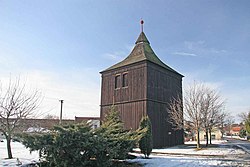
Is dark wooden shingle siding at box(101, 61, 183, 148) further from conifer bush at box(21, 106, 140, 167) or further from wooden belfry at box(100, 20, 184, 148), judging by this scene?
conifer bush at box(21, 106, 140, 167)

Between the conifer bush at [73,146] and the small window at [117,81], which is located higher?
the small window at [117,81]

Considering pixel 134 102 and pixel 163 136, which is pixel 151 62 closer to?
pixel 134 102

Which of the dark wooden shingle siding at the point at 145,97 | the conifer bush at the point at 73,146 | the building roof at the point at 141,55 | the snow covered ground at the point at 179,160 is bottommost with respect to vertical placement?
the snow covered ground at the point at 179,160

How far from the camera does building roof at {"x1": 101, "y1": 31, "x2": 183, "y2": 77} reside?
26406mm

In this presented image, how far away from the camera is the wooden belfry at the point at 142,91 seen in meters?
24.7

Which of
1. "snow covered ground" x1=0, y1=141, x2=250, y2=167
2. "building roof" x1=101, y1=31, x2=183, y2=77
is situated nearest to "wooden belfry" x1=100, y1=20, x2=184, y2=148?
"building roof" x1=101, y1=31, x2=183, y2=77

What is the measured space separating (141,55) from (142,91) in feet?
15.2

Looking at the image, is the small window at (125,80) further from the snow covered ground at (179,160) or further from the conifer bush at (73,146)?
the conifer bush at (73,146)

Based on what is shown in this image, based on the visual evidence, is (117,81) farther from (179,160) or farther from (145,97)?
(179,160)

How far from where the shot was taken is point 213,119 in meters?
28.1

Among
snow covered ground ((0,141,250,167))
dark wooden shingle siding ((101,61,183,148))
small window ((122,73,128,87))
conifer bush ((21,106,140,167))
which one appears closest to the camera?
conifer bush ((21,106,140,167))

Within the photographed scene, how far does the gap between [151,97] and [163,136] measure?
180 inches

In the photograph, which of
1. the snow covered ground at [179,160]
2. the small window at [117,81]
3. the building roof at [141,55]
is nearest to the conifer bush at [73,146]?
the snow covered ground at [179,160]

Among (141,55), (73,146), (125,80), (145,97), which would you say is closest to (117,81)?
(125,80)
